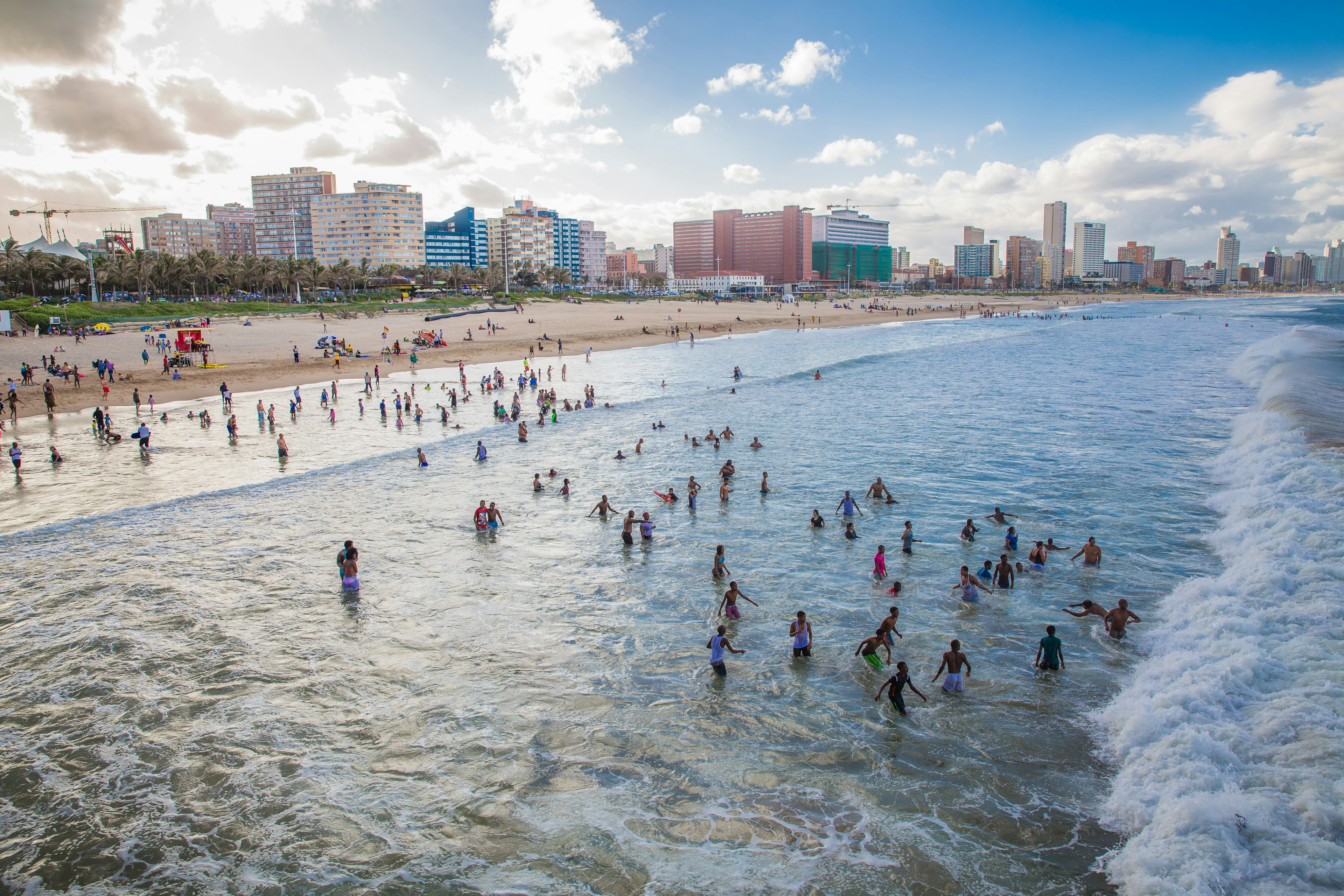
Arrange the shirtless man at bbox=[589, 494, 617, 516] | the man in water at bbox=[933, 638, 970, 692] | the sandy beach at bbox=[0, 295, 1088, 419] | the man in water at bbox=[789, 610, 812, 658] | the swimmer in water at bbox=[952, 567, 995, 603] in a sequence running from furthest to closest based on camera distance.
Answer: the sandy beach at bbox=[0, 295, 1088, 419]
the shirtless man at bbox=[589, 494, 617, 516]
the swimmer in water at bbox=[952, 567, 995, 603]
the man in water at bbox=[789, 610, 812, 658]
the man in water at bbox=[933, 638, 970, 692]

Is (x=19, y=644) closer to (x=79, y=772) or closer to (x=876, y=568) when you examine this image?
(x=79, y=772)

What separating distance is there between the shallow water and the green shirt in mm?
463

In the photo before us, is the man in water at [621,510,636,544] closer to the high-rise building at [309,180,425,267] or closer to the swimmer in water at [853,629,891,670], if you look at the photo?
the swimmer in water at [853,629,891,670]

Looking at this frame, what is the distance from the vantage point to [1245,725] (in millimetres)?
9555

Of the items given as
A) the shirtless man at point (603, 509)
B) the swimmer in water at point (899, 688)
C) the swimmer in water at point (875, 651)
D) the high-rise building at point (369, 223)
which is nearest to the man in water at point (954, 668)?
the swimmer in water at point (899, 688)

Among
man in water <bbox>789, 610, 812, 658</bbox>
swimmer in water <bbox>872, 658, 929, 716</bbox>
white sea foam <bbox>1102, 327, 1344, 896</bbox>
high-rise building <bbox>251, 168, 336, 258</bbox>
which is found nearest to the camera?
white sea foam <bbox>1102, 327, 1344, 896</bbox>

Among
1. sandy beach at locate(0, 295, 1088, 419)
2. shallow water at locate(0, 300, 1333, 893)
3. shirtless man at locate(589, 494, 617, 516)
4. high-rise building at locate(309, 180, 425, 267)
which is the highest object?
high-rise building at locate(309, 180, 425, 267)

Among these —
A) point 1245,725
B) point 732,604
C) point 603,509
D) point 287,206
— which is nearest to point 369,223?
point 287,206

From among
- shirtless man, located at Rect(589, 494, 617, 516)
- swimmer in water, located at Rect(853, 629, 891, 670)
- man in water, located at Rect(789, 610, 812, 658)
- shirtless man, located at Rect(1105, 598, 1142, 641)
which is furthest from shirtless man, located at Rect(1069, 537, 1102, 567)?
shirtless man, located at Rect(589, 494, 617, 516)

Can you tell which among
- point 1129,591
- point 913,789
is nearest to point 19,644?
point 913,789

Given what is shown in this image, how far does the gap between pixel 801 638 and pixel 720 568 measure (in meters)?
3.76

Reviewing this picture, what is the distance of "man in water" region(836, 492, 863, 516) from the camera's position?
19.2m

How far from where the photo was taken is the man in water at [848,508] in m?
19.2

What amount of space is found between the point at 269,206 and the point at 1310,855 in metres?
238
